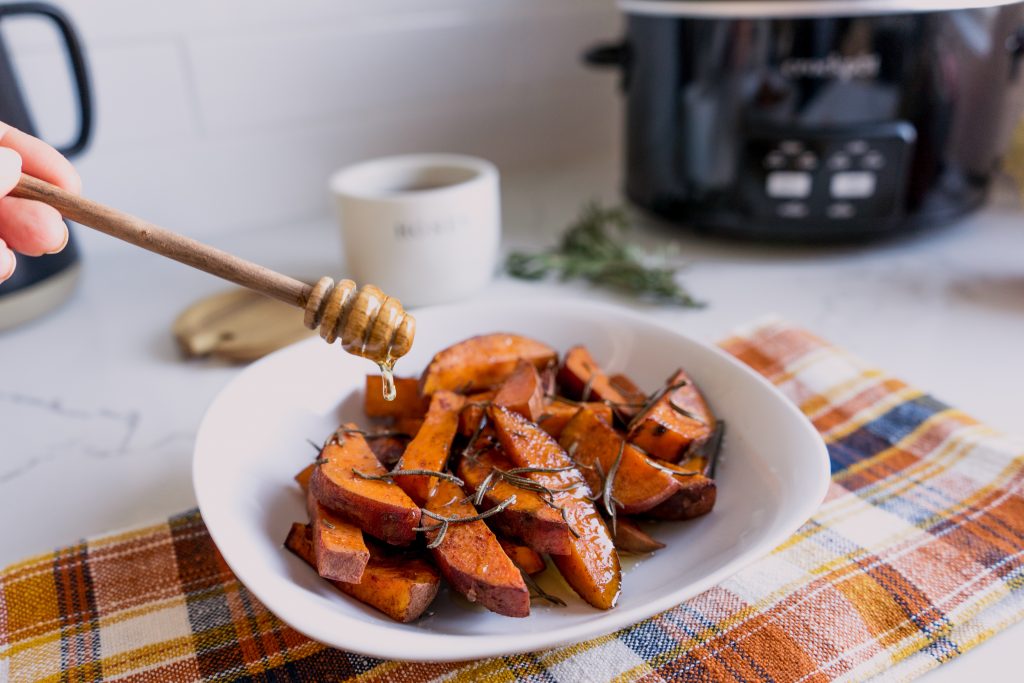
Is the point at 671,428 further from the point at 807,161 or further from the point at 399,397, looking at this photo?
the point at 807,161

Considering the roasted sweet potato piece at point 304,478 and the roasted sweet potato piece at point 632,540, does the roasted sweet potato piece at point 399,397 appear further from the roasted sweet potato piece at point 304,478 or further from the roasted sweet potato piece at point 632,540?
the roasted sweet potato piece at point 632,540

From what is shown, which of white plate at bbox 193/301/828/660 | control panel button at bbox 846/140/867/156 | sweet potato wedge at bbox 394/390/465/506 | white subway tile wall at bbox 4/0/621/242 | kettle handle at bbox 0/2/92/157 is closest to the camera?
white plate at bbox 193/301/828/660

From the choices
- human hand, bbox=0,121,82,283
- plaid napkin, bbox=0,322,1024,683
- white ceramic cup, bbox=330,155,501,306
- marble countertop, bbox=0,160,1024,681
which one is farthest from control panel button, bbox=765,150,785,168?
human hand, bbox=0,121,82,283

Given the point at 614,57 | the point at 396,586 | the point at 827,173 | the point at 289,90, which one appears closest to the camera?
the point at 396,586

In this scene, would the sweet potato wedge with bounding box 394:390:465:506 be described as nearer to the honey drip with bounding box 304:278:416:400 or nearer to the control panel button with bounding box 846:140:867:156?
the honey drip with bounding box 304:278:416:400

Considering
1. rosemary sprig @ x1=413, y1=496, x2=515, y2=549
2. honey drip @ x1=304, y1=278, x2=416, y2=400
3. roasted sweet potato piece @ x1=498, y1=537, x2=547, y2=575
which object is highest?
honey drip @ x1=304, y1=278, x2=416, y2=400

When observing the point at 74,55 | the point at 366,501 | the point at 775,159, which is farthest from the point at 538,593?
the point at 74,55
